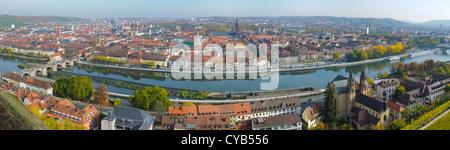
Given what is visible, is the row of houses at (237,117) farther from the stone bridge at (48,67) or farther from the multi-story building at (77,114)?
the stone bridge at (48,67)

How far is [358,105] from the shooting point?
7152mm

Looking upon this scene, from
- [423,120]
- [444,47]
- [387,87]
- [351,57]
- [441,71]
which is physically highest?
[444,47]

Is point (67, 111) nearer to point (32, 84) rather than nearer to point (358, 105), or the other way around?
point (32, 84)

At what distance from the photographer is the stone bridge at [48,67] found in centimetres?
1302

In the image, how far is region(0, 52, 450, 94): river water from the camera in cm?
1127

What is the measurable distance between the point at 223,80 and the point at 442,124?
8.05 m

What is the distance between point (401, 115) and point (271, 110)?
9.59 ft

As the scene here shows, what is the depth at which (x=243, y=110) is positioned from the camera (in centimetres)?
696

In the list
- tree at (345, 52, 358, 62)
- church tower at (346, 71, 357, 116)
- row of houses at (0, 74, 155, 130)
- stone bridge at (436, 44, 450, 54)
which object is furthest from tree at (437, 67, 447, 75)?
stone bridge at (436, 44, 450, 54)

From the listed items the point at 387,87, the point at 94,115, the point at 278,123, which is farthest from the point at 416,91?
the point at 94,115

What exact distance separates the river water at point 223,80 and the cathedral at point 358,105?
12.3 feet

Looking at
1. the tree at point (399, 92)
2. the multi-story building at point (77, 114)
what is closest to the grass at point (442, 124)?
the tree at point (399, 92)
